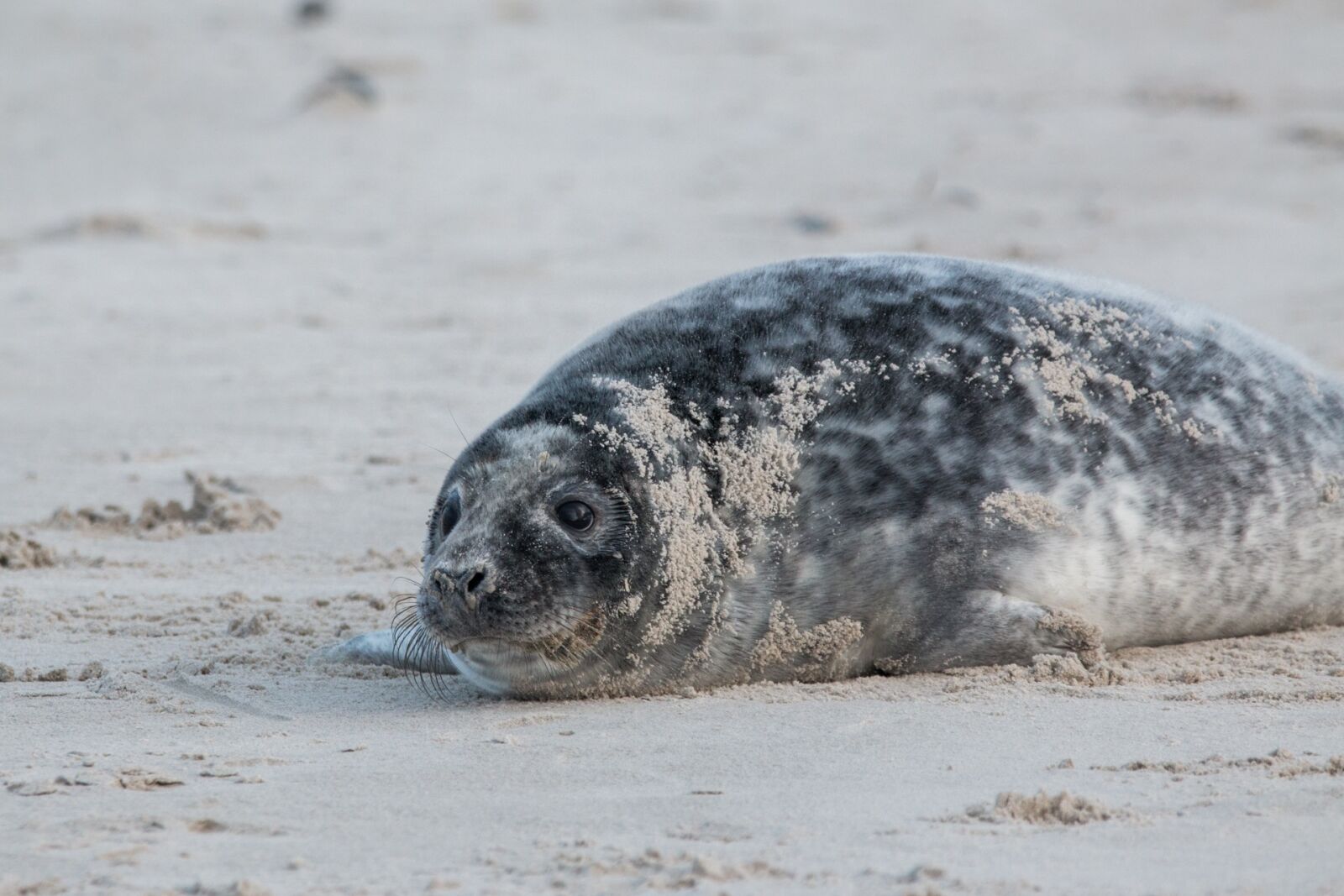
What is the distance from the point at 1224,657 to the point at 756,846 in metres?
1.68

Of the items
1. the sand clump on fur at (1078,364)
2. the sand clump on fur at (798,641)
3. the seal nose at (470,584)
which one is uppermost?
the sand clump on fur at (1078,364)

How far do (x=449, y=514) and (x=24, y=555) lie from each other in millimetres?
1656

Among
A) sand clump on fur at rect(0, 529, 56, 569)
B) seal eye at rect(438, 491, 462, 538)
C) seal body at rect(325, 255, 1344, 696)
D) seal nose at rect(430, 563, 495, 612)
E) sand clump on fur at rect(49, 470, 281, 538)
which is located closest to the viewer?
seal nose at rect(430, 563, 495, 612)

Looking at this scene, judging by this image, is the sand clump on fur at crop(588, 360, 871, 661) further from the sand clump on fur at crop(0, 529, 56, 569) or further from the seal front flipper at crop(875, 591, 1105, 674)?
the sand clump on fur at crop(0, 529, 56, 569)

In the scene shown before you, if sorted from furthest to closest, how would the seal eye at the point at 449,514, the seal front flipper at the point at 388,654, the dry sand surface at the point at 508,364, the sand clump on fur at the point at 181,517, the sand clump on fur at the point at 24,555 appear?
the sand clump on fur at the point at 181,517 → the sand clump on fur at the point at 24,555 → the seal front flipper at the point at 388,654 → the seal eye at the point at 449,514 → the dry sand surface at the point at 508,364

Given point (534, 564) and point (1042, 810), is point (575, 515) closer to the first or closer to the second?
point (534, 564)

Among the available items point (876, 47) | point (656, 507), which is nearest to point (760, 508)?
point (656, 507)

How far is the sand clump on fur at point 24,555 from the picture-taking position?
4812mm

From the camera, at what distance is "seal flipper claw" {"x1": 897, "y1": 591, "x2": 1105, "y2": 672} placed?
3.75 metres

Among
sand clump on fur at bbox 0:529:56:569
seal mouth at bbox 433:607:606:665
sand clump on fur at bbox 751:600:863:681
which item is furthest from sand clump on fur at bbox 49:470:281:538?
sand clump on fur at bbox 751:600:863:681

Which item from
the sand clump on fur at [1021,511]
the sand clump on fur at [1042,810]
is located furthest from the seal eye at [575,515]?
the sand clump on fur at [1042,810]

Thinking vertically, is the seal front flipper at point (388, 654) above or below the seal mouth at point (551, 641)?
below

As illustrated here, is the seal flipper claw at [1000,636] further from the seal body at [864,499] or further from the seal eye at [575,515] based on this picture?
the seal eye at [575,515]

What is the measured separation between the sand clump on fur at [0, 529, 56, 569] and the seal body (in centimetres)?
127
